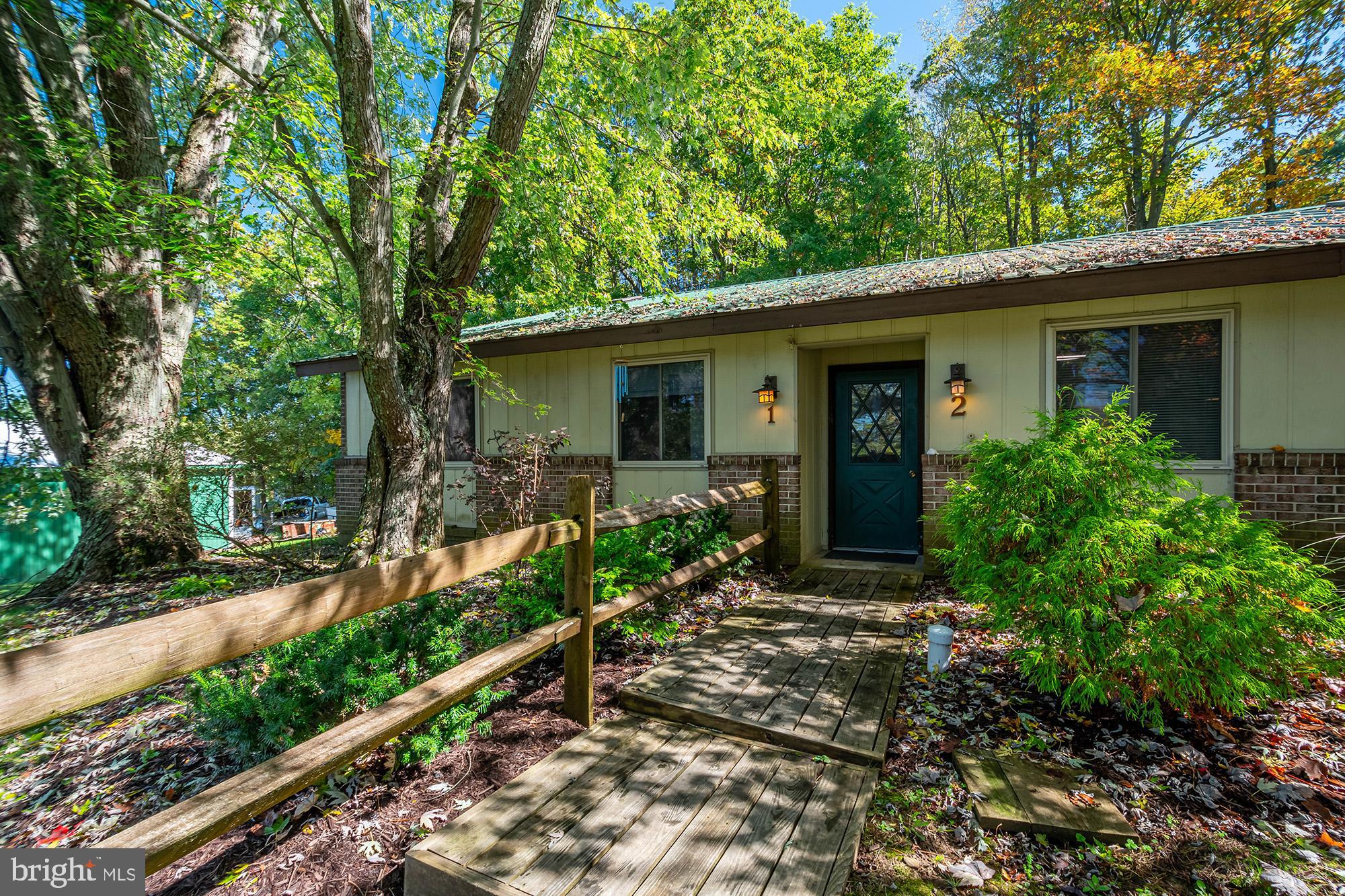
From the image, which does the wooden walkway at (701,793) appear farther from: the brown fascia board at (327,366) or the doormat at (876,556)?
the brown fascia board at (327,366)

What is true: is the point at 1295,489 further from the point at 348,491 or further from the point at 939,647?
the point at 348,491

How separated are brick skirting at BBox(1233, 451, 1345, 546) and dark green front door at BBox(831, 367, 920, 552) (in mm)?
2642

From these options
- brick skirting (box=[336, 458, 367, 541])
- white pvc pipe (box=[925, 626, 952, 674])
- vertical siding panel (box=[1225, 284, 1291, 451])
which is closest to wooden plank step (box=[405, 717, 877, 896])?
white pvc pipe (box=[925, 626, 952, 674])

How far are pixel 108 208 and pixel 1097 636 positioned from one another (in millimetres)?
7130

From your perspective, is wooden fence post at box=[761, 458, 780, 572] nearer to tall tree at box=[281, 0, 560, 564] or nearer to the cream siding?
the cream siding

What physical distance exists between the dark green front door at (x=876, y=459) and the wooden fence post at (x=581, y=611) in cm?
477

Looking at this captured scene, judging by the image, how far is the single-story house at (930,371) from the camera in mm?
4523

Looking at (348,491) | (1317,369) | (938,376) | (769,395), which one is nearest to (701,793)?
(769,395)

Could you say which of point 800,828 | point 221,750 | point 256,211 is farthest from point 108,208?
point 800,828

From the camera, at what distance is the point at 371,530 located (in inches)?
227

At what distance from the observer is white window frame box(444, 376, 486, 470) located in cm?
823

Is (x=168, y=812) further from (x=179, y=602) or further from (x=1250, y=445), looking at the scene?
(x=1250, y=445)

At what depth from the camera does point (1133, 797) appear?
7.31ft

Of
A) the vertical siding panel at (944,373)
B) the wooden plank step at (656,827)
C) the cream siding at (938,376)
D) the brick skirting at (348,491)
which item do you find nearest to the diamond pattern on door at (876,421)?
the cream siding at (938,376)
